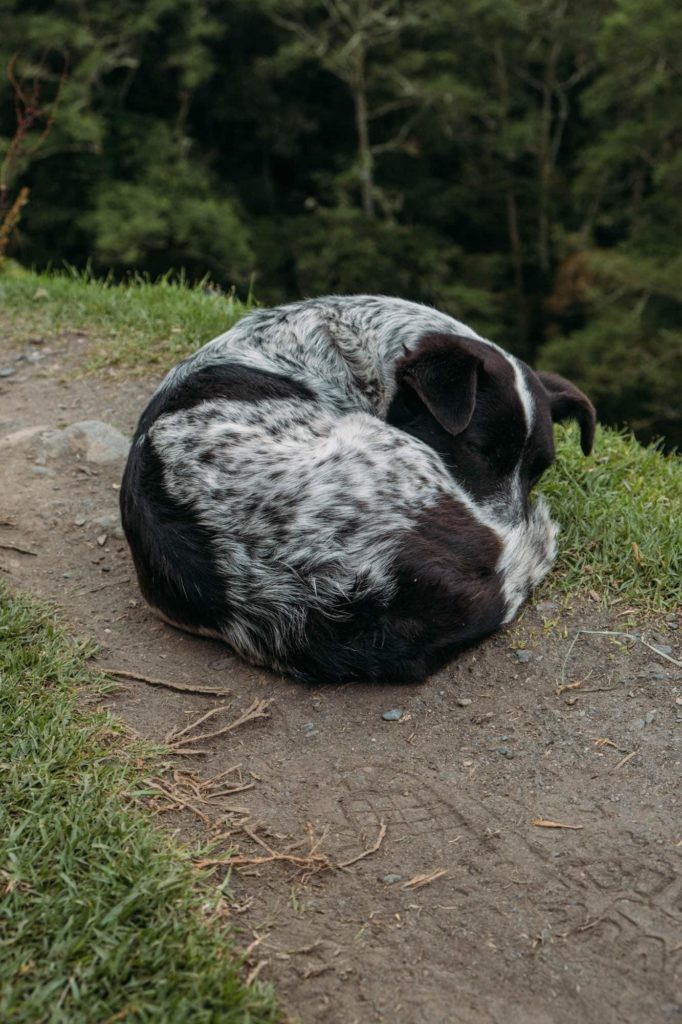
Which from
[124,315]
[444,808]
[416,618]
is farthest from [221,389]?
[124,315]

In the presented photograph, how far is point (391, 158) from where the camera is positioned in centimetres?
2303

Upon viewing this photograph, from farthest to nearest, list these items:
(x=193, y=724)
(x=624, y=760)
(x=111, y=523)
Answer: (x=111, y=523)
(x=193, y=724)
(x=624, y=760)

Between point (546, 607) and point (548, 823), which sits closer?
point (548, 823)

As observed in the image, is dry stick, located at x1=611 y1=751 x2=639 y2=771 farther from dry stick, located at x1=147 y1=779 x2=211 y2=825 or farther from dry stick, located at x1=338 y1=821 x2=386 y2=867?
dry stick, located at x1=147 y1=779 x2=211 y2=825

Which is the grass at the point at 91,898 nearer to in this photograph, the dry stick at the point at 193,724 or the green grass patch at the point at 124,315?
the dry stick at the point at 193,724

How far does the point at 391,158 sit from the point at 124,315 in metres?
17.3

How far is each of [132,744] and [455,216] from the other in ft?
70.6

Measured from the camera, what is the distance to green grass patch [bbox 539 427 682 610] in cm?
469

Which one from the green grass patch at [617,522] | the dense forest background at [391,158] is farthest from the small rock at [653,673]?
the dense forest background at [391,158]

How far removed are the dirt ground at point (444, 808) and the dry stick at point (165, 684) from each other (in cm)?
3

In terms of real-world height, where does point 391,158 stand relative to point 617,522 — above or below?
below

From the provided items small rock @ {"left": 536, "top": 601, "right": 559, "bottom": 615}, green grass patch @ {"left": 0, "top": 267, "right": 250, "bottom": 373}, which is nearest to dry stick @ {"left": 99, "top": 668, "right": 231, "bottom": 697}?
small rock @ {"left": 536, "top": 601, "right": 559, "bottom": 615}

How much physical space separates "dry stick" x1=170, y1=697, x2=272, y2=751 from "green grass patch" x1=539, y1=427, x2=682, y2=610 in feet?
4.83

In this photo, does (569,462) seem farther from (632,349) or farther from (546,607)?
(632,349)
